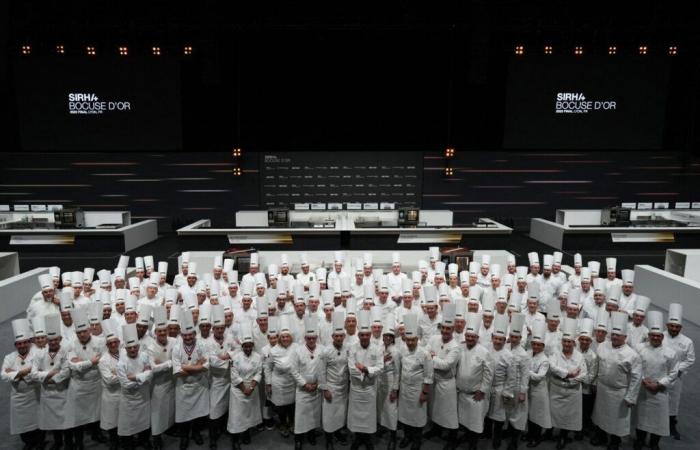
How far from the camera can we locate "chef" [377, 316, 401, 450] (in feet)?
13.6

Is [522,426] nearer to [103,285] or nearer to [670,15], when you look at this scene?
[103,285]

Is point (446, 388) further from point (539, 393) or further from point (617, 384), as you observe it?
point (617, 384)

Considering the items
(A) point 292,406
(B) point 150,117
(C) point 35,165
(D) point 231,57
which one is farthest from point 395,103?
(C) point 35,165

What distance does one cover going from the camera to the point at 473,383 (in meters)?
4.03

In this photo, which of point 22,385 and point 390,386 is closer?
point 22,385

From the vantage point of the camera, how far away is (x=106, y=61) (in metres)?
10.4

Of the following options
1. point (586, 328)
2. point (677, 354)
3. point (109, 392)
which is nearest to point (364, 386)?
point (586, 328)

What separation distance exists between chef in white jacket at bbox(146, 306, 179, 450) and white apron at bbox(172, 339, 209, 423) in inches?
2.9

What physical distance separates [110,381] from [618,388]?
163 inches

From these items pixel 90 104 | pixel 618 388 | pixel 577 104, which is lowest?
pixel 618 388

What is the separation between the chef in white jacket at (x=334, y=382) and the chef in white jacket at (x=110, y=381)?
166 centimetres

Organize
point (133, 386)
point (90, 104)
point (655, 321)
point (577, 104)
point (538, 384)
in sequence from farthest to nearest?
point (577, 104), point (90, 104), point (655, 321), point (538, 384), point (133, 386)

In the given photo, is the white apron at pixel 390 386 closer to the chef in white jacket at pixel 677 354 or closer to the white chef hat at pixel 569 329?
the white chef hat at pixel 569 329

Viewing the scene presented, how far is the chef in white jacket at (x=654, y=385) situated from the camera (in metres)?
4.01
